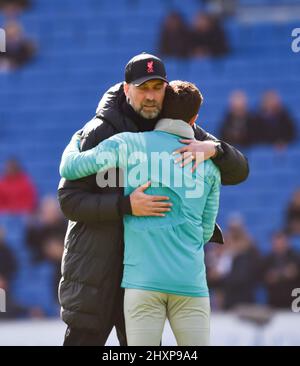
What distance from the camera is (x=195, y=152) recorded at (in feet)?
15.8

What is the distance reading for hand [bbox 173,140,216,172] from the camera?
4.75 metres

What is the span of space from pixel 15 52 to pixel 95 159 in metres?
9.25

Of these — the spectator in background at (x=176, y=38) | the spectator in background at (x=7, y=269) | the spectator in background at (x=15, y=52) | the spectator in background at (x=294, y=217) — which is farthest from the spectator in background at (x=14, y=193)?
the spectator in background at (x=294, y=217)

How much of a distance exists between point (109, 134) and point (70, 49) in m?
9.14

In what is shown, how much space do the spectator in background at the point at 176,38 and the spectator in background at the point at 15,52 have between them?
174 centimetres

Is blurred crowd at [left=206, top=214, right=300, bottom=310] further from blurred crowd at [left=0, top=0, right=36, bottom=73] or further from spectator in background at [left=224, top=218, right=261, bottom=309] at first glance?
blurred crowd at [left=0, top=0, right=36, bottom=73]

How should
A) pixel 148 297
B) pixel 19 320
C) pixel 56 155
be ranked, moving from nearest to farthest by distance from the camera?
pixel 148 297
pixel 19 320
pixel 56 155

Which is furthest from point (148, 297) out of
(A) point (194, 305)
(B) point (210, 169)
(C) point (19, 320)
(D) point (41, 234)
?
(D) point (41, 234)

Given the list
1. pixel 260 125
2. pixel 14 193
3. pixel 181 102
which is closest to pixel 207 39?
pixel 260 125

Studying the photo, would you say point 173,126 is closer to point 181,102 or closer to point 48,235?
point 181,102

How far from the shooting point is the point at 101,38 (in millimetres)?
13875

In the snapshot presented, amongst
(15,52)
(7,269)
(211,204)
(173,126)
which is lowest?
(211,204)

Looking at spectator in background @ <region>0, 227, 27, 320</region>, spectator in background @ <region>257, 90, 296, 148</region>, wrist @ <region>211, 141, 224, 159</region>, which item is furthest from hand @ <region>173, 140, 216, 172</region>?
spectator in background @ <region>257, 90, 296, 148</region>
